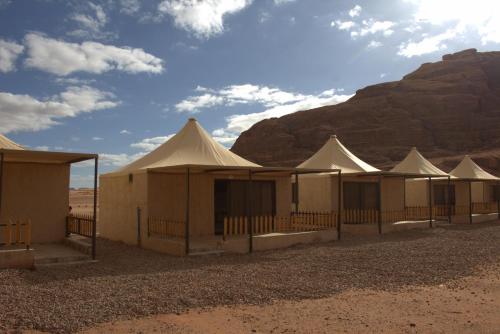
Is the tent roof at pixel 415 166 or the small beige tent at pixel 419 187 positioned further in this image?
the tent roof at pixel 415 166

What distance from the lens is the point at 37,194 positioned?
13914 mm

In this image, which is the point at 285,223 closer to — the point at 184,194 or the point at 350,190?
the point at 184,194

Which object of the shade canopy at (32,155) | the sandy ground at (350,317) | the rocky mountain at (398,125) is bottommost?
the sandy ground at (350,317)

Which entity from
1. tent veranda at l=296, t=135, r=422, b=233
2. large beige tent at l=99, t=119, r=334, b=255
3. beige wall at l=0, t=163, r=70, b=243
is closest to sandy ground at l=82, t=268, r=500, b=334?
large beige tent at l=99, t=119, r=334, b=255

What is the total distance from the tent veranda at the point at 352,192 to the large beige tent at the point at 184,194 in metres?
3.31

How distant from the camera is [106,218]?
56.9ft

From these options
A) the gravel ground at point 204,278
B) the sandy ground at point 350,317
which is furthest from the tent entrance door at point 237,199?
the sandy ground at point 350,317

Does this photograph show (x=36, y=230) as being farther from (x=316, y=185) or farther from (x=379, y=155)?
(x=379, y=155)

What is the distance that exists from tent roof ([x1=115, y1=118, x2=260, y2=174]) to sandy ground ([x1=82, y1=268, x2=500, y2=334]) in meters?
8.35

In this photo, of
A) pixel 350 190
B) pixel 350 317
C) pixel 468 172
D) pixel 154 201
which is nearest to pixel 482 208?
pixel 468 172

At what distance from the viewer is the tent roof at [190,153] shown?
52.5ft

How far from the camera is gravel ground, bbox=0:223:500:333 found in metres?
7.13

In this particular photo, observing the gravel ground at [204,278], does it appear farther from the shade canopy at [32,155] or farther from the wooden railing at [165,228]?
the shade canopy at [32,155]

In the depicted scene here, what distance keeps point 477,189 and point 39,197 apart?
2845cm
